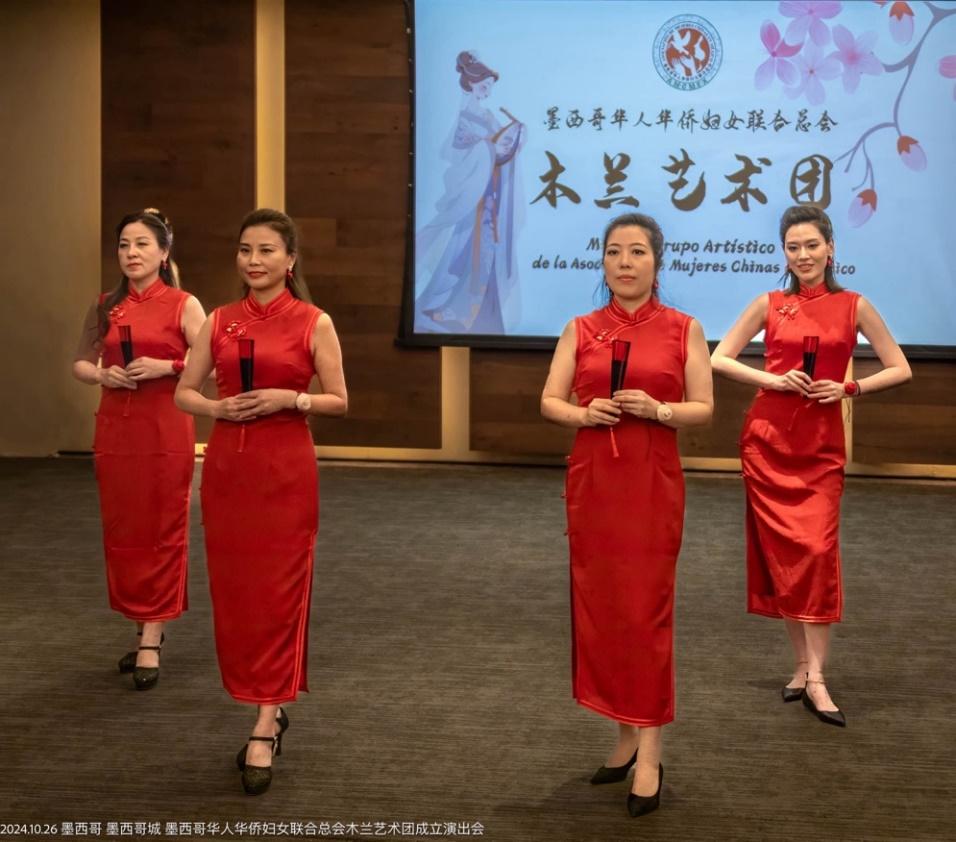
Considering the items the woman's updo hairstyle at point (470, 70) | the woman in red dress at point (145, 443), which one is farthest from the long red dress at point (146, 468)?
the woman's updo hairstyle at point (470, 70)

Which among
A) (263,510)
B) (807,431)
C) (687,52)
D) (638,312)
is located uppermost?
(687,52)

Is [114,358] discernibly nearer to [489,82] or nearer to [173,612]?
[173,612]

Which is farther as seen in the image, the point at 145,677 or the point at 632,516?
the point at 145,677

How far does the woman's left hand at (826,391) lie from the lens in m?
3.75

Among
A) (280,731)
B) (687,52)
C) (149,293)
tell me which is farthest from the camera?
(687,52)

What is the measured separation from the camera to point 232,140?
8656 millimetres

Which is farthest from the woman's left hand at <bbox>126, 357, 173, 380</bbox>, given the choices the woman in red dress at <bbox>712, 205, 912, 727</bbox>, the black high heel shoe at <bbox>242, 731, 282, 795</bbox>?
the woman in red dress at <bbox>712, 205, 912, 727</bbox>

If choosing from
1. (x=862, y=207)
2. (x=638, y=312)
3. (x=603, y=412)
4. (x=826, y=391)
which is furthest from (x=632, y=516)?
(x=862, y=207)

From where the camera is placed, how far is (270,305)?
3.25 meters

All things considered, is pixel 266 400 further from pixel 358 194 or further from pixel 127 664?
pixel 358 194

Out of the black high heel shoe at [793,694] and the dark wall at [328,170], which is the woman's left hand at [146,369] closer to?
the black high heel shoe at [793,694]

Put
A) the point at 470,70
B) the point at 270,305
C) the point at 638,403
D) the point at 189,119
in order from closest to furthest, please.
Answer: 1. the point at 638,403
2. the point at 270,305
3. the point at 470,70
4. the point at 189,119

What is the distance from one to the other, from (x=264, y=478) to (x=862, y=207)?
566 centimetres

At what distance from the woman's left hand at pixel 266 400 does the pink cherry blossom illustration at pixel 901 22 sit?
598 centimetres
